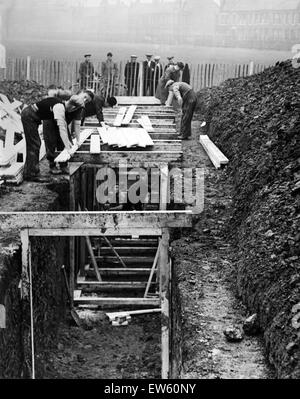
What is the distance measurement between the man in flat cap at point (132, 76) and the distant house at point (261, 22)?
115ft

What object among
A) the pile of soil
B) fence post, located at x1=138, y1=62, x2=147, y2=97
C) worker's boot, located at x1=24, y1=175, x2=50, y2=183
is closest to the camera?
worker's boot, located at x1=24, y1=175, x2=50, y2=183

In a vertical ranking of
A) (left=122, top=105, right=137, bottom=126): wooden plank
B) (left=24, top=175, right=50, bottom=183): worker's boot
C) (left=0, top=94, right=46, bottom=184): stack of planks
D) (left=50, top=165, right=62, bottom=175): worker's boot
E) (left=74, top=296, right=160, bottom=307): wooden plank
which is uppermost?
(left=122, top=105, right=137, bottom=126): wooden plank

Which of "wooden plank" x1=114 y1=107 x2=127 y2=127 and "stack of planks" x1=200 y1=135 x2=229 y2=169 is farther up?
"wooden plank" x1=114 y1=107 x2=127 y2=127

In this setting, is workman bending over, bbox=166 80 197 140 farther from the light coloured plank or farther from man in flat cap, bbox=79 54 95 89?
man in flat cap, bbox=79 54 95 89

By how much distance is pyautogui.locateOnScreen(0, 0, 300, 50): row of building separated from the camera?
183 ft

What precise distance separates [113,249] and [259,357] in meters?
6.39

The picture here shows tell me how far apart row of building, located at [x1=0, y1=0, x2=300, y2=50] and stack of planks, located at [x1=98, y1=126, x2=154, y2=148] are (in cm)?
3705

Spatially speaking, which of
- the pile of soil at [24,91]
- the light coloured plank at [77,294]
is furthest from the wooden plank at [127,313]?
the pile of soil at [24,91]

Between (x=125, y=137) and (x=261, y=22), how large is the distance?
160ft

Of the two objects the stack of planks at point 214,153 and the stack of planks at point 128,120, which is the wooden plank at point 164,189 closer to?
the stack of planks at point 214,153

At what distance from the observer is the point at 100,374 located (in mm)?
9164

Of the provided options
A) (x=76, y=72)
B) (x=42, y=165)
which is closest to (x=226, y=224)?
(x=42, y=165)

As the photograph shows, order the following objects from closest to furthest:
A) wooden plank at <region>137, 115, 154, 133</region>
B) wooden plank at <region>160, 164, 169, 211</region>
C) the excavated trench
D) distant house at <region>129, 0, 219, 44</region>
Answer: the excavated trench → wooden plank at <region>160, 164, 169, 211</region> → wooden plank at <region>137, 115, 154, 133</region> → distant house at <region>129, 0, 219, 44</region>

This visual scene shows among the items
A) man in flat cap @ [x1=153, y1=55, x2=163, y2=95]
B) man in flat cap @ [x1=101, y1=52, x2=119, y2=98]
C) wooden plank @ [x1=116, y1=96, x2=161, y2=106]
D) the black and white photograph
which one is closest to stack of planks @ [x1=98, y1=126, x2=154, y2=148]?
the black and white photograph
